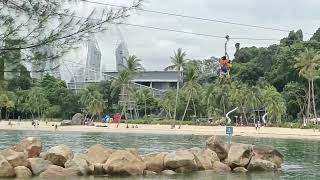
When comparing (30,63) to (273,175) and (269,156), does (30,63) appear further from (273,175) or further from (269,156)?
(269,156)

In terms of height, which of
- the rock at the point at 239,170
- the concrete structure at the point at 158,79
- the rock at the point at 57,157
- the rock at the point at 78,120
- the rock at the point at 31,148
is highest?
the concrete structure at the point at 158,79

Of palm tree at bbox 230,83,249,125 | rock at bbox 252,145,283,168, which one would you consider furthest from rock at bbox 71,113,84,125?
rock at bbox 252,145,283,168

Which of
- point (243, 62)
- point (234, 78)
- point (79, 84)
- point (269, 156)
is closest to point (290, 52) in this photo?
point (234, 78)

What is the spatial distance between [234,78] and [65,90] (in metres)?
32.2

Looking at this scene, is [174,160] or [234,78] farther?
[234,78]

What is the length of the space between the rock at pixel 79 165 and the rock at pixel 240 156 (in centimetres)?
705

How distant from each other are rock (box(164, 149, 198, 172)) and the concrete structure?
103 m

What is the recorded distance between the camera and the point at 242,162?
26953 millimetres

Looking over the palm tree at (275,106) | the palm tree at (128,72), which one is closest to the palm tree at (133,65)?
the palm tree at (128,72)

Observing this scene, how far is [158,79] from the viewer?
13075cm

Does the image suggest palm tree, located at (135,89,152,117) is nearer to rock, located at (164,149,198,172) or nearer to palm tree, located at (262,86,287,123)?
palm tree, located at (262,86,287,123)

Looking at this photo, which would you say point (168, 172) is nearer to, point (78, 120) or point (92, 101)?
point (78, 120)

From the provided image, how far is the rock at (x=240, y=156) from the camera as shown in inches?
1060

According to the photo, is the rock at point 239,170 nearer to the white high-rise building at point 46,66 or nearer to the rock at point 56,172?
the rock at point 56,172
